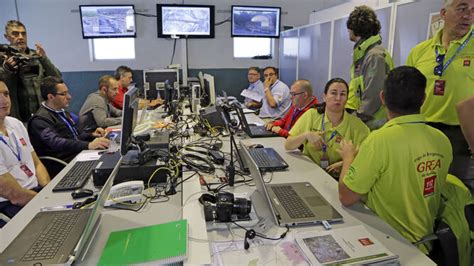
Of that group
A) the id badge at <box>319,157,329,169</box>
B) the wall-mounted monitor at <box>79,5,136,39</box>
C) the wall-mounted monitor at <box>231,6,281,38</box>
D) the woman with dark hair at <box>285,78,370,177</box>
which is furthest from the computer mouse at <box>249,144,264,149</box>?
the wall-mounted monitor at <box>79,5,136,39</box>

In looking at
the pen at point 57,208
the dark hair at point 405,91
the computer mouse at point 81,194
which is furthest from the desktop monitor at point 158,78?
the dark hair at point 405,91

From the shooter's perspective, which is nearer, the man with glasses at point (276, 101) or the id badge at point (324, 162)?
the id badge at point (324, 162)

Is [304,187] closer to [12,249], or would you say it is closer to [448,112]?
[448,112]

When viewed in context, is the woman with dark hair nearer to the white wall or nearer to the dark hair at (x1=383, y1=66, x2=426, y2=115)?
the dark hair at (x1=383, y1=66, x2=426, y2=115)

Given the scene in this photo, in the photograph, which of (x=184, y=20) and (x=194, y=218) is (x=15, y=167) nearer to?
(x=194, y=218)

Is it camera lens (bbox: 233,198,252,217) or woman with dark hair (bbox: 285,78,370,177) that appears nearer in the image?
camera lens (bbox: 233,198,252,217)

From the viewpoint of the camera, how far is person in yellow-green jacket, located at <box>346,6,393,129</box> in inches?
95.1

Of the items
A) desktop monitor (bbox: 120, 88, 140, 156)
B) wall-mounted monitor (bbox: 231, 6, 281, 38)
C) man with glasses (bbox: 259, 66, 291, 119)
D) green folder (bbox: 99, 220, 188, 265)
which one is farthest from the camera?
wall-mounted monitor (bbox: 231, 6, 281, 38)

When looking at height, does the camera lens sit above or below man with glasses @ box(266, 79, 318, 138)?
below

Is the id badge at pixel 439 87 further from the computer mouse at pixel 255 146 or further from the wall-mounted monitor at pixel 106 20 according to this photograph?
the wall-mounted monitor at pixel 106 20

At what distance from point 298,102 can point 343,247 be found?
191 centimetres

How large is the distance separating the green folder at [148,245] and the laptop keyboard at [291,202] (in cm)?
46

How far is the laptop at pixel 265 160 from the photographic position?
A: 191 cm

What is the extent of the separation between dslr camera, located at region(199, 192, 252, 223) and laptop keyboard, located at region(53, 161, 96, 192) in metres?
0.79
